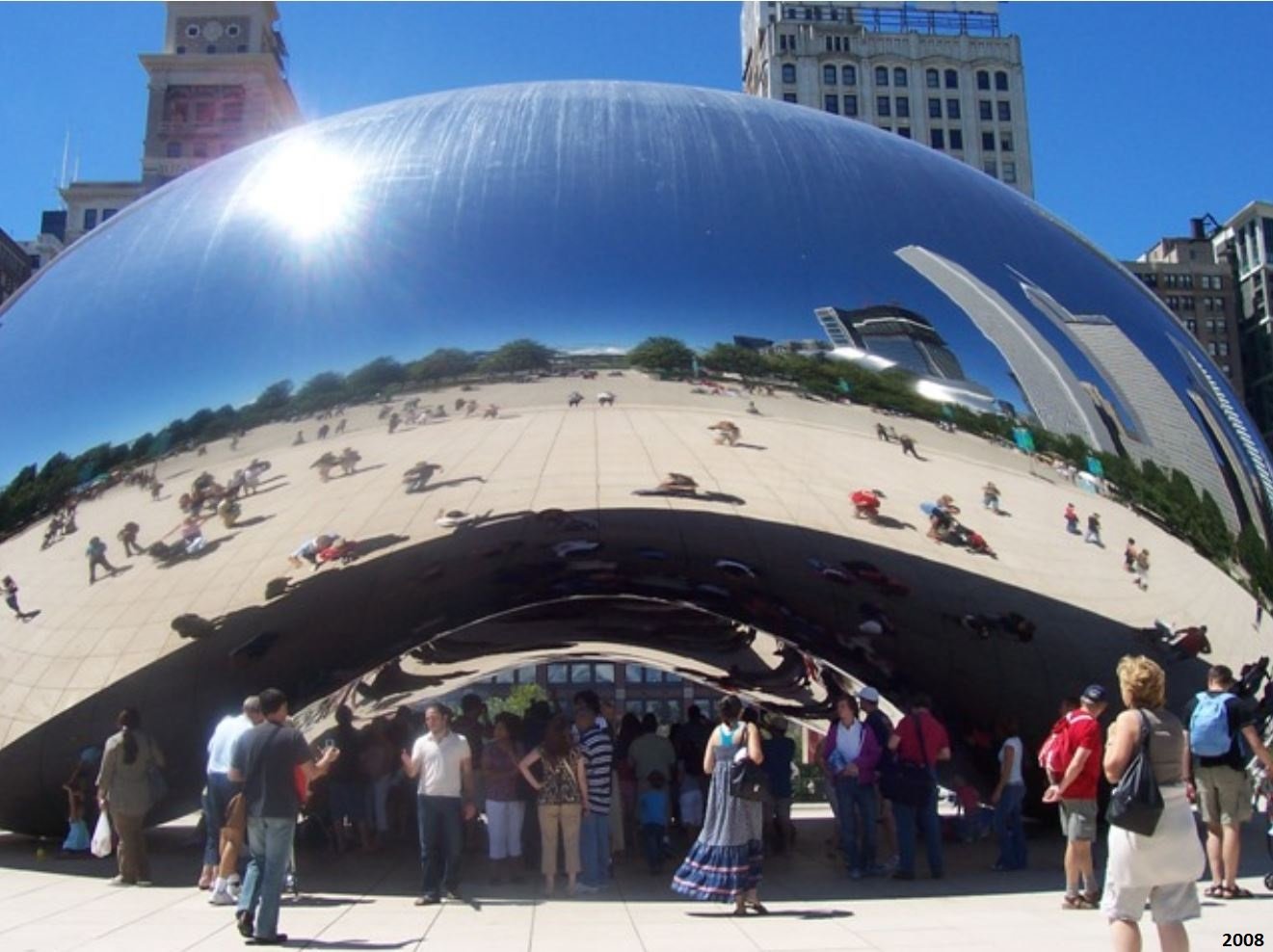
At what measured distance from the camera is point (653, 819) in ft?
30.1

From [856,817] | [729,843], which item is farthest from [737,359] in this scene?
[856,817]

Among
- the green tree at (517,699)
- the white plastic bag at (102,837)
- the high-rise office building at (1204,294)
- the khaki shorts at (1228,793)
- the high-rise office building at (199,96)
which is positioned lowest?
the white plastic bag at (102,837)

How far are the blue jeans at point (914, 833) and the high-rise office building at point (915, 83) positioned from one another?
9295 cm

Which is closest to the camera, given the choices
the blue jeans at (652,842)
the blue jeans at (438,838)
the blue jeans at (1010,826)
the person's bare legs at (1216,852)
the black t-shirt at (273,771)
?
the black t-shirt at (273,771)

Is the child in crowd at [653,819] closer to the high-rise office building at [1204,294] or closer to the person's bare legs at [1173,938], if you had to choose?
the person's bare legs at [1173,938]

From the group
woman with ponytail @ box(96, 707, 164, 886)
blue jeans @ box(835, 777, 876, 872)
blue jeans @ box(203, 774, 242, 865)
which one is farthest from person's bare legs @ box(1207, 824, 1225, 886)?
woman with ponytail @ box(96, 707, 164, 886)

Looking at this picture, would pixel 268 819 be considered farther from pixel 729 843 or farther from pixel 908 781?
pixel 908 781

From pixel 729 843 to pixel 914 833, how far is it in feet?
6.02

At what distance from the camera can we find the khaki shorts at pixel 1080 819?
705 cm

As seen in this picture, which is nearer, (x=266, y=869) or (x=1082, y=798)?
(x=266, y=869)

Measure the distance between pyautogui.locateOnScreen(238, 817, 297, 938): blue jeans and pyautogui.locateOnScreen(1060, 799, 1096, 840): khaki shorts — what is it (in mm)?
4191

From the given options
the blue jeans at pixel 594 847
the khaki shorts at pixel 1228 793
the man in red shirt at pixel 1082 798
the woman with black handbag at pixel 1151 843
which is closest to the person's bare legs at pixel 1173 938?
the woman with black handbag at pixel 1151 843

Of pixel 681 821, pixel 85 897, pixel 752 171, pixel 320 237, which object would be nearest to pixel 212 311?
pixel 320 237

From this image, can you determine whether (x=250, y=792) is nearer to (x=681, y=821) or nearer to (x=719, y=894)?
(x=719, y=894)
